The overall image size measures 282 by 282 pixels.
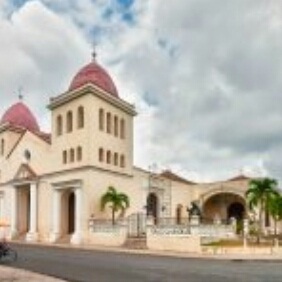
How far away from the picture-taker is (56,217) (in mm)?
45312

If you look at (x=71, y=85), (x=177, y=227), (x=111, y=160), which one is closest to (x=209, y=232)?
(x=177, y=227)

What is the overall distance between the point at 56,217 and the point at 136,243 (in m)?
9.15

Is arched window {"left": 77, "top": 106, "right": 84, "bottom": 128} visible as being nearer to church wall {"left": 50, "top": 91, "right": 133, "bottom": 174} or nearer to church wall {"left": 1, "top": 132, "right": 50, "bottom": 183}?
church wall {"left": 50, "top": 91, "right": 133, "bottom": 174}

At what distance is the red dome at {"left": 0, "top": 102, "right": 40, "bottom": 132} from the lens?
54.8 metres

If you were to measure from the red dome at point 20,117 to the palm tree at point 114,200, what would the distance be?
13.7 metres

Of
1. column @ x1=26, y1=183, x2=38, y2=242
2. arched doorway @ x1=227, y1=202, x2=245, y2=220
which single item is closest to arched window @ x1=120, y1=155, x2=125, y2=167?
column @ x1=26, y1=183, x2=38, y2=242

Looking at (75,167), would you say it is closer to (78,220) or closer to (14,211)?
(78,220)

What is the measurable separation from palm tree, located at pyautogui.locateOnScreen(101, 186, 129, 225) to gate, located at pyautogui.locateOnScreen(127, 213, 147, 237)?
1.18 meters

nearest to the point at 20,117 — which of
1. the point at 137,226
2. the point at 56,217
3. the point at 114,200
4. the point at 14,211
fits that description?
the point at 14,211

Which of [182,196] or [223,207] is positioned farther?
[223,207]

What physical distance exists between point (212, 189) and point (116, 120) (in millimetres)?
15316

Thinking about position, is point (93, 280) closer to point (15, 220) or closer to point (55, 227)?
point (55, 227)

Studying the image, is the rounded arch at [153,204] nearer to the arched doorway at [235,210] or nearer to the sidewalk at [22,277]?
the arched doorway at [235,210]

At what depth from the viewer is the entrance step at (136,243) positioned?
37344 mm
